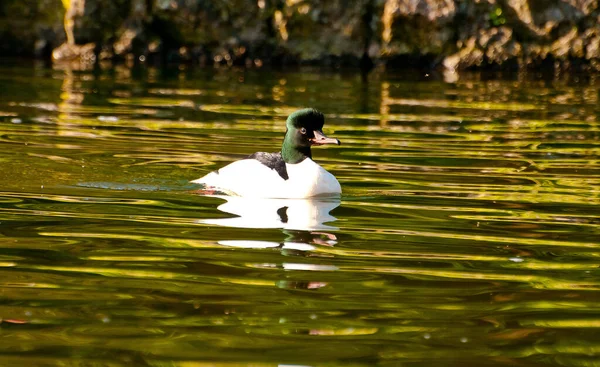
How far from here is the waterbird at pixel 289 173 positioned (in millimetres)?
9094

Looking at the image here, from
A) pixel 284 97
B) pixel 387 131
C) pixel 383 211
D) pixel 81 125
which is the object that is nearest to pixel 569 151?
pixel 387 131

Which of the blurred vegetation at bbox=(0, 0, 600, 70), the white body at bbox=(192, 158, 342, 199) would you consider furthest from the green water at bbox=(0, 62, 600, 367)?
the blurred vegetation at bbox=(0, 0, 600, 70)

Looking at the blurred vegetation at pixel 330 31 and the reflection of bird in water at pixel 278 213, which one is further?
the blurred vegetation at pixel 330 31

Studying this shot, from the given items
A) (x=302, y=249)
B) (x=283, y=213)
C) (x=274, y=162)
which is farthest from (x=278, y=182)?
(x=302, y=249)

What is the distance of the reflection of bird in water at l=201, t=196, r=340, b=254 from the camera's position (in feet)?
22.6

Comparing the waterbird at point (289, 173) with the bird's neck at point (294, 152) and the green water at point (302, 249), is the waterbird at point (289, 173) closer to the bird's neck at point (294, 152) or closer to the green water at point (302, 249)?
the bird's neck at point (294, 152)

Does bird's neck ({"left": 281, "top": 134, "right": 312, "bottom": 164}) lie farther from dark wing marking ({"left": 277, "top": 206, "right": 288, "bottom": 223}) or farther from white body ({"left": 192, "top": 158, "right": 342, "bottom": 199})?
dark wing marking ({"left": 277, "top": 206, "right": 288, "bottom": 223})

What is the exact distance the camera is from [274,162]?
31.0 ft

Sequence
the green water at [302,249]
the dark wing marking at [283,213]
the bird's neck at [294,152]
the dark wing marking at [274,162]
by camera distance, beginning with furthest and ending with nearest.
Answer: the bird's neck at [294,152] → the dark wing marking at [274,162] → the dark wing marking at [283,213] → the green water at [302,249]

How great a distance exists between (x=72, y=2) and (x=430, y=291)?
20537 mm

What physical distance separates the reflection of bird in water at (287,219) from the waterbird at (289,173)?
5.3 inches

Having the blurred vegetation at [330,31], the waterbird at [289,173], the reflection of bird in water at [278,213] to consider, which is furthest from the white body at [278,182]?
the blurred vegetation at [330,31]

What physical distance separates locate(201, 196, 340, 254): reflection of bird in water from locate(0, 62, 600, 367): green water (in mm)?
26

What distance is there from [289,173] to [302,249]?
102 inches
